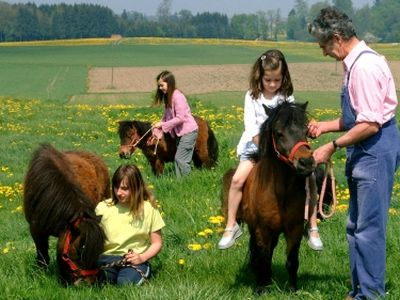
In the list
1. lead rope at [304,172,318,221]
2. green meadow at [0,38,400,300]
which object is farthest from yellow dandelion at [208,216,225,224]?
lead rope at [304,172,318,221]

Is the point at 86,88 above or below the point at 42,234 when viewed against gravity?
below

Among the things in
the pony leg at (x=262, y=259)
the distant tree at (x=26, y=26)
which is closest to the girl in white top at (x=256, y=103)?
the pony leg at (x=262, y=259)

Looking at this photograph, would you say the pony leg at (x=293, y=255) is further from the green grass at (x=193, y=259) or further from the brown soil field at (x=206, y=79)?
the brown soil field at (x=206, y=79)

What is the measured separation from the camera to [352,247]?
17.2ft

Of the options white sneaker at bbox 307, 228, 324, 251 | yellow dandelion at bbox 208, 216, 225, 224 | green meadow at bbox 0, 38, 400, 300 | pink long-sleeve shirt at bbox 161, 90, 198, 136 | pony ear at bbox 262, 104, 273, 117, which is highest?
pony ear at bbox 262, 104, 273, 117

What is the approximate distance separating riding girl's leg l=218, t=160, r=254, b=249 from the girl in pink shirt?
5062 millimetres

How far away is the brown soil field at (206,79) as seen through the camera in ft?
158

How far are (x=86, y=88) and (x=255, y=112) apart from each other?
43.7m

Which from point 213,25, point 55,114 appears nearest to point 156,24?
point 213,25

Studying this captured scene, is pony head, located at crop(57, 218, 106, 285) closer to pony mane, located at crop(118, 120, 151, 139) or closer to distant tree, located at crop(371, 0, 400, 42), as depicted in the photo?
pony mane, located at crop(118, 120, 151, 139)

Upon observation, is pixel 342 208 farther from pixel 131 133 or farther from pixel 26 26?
pixel 26 26

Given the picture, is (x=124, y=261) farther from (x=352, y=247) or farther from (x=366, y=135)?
(x=366, y=135)

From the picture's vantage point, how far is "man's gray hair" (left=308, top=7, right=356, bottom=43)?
475cm

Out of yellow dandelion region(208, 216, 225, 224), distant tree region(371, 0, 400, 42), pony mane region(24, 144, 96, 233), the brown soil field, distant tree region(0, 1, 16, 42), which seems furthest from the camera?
distant tree region(371, 0, 400, 42)
